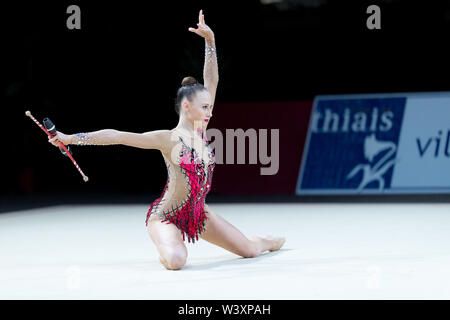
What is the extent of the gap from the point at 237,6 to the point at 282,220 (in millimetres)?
5183

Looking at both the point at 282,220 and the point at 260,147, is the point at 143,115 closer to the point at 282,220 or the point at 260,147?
the point at 260,147

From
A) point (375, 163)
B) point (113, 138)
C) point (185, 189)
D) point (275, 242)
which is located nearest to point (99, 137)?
point (113, 138)

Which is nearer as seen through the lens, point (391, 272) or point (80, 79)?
point (391, 272)

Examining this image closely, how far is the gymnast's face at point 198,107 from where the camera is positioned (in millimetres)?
3338

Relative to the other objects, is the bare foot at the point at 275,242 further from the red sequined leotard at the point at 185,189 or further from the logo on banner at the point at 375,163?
the logo on banner at the point at 375,163

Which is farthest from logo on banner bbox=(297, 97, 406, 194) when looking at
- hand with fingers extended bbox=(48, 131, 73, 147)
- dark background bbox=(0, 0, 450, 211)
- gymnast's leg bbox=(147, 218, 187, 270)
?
hand with fingers extended bbox=(48, 131, 73, 147)

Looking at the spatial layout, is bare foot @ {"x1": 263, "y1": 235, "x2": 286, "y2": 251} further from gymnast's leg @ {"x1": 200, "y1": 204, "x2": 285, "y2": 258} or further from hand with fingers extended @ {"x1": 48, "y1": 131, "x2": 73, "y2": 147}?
hand with fingers extended @ {"x1": 48, "y1": 131, "x2": 73, "y2": 147}

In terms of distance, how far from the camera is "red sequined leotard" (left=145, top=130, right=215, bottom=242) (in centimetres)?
333

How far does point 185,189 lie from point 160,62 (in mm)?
7145

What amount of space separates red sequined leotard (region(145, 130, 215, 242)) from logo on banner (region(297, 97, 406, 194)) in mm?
5348

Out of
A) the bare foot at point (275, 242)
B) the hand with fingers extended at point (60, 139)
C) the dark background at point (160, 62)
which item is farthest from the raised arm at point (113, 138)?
the dark background at point (160, 62)

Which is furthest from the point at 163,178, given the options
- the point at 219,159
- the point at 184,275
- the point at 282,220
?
the point at 184,275
